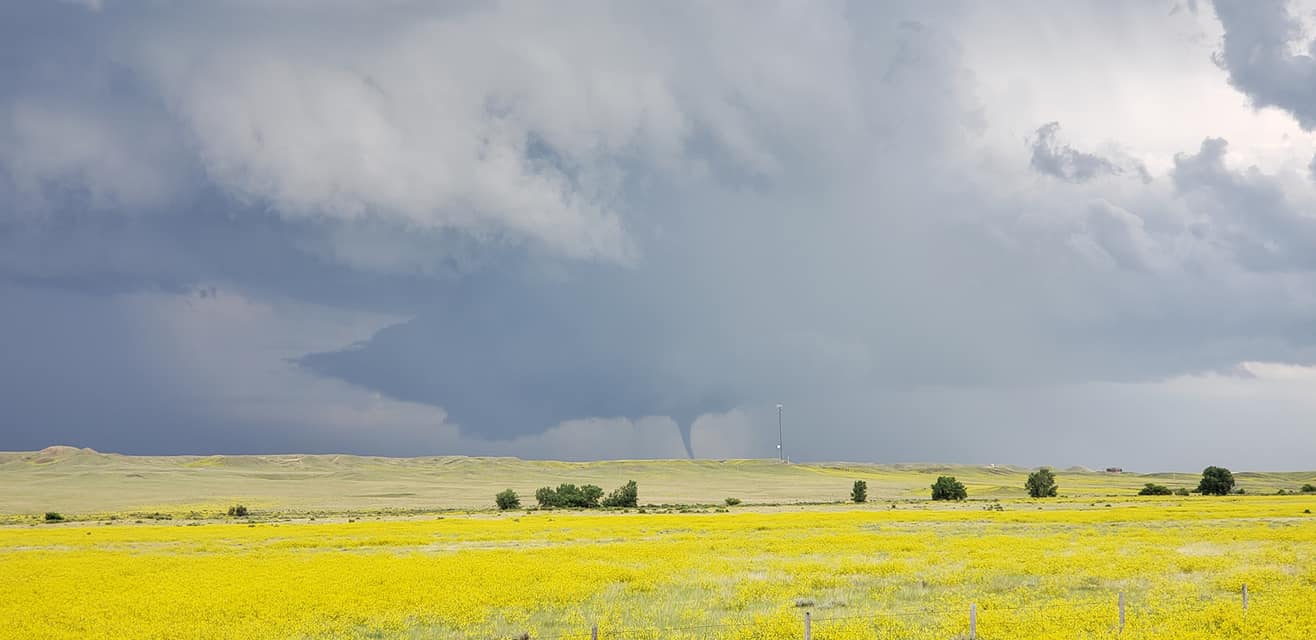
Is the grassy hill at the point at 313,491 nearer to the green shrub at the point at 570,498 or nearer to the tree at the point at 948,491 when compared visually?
the tree at the point at 948,491

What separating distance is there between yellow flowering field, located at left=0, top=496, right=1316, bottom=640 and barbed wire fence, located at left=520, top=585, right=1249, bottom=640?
4.0 inches

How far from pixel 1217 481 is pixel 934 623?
119 metres

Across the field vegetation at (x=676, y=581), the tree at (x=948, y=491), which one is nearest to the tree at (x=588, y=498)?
the tree at (x=948, y=491)

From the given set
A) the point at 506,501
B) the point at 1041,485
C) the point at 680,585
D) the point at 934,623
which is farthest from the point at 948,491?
the point at 934,623

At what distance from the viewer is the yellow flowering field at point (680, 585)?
816 inches

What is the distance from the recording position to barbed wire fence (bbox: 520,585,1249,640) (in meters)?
18.9

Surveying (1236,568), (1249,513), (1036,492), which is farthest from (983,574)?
(1036,492)

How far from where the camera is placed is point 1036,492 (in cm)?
11325

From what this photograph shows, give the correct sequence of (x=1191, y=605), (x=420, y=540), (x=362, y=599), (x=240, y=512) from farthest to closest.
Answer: (x=240, y=512), (x=420, y=540), (x=362, y=599), (x=1191, y=605)

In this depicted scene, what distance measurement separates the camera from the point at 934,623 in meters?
20.5

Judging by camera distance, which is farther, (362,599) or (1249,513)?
(1249,513)

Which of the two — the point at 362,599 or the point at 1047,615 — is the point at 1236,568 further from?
the point at 362,599

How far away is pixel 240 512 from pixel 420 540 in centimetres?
5062

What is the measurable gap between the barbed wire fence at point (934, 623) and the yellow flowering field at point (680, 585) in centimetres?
10
